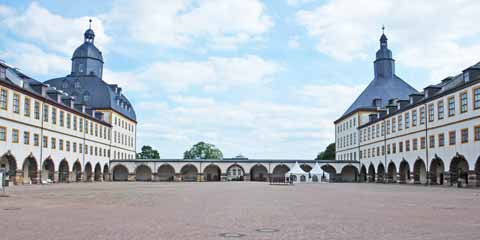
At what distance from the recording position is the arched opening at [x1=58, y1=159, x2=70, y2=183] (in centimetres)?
5503

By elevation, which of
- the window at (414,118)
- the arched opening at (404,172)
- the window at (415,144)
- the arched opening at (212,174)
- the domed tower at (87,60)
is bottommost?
the arched opening at (212,174)

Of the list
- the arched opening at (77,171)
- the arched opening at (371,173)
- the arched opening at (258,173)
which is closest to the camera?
the arched opening at (77,171)

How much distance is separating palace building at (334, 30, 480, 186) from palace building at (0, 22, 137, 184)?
37229 mm

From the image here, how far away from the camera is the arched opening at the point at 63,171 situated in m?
55.0

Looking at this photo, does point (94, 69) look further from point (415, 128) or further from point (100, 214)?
point (100, 214)

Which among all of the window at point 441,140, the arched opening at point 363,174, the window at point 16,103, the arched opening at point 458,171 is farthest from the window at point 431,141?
the window at point 16,103

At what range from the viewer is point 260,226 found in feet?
37.1

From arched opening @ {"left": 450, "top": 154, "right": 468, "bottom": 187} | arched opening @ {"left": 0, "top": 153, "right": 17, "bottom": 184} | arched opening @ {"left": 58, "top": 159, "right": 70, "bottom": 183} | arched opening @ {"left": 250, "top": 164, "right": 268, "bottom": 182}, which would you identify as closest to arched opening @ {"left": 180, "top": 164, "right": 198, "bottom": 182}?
arched opening @ {"left": 250, "top": 164, "right": 268, "bottom": 182}

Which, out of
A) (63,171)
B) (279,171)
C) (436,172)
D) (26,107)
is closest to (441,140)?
(436,172)

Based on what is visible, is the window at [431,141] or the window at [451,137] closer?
the window at [451,137]

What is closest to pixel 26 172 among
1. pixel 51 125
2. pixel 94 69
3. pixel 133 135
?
pixel 51 125

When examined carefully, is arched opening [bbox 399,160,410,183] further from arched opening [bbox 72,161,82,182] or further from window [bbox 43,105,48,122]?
window [bbox 43,105,48,122]

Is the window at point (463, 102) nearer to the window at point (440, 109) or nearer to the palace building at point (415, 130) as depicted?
the palace building at point (415, 130)

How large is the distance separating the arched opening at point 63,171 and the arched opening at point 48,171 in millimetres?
3104
